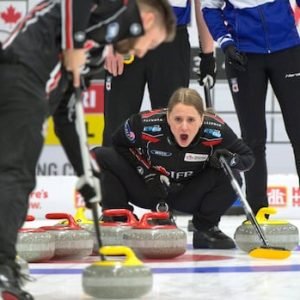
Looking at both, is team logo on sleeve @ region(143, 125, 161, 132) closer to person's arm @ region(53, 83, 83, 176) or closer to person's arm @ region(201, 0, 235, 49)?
person's arm @ region(201, 0, 235, 49)

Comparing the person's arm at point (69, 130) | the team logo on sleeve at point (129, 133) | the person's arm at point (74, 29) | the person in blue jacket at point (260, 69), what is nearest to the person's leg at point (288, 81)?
the person in blue jacket at point (260, 69)

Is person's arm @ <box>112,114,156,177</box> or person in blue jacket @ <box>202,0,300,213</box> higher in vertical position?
person in blue jacket @ <box>202,0,300,213</box>

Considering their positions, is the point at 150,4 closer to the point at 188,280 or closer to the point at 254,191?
the point at 188,280

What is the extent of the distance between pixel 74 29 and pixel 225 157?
1492 millimetres

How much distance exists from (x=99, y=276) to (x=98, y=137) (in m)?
3.95

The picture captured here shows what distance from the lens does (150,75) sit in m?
3.63

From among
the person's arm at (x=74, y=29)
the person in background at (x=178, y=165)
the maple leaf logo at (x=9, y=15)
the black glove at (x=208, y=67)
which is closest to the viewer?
the person's arm at (x=74, y=29)

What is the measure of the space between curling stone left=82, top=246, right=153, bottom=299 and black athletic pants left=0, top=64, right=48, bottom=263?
0.30 metres

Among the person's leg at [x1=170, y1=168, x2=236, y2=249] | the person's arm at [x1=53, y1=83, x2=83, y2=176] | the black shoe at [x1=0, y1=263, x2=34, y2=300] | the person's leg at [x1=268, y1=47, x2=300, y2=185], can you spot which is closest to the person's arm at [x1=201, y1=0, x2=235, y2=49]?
the person's leg at [x1=268, y1=47, x2=300, y2=185]

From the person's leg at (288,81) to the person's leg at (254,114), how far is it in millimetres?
52

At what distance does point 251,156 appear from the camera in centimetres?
343

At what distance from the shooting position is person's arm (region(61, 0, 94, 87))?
6.62 feet

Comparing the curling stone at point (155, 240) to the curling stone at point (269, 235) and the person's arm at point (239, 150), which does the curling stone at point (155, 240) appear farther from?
the person's arm at point (239, 150)

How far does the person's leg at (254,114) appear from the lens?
3551mm
